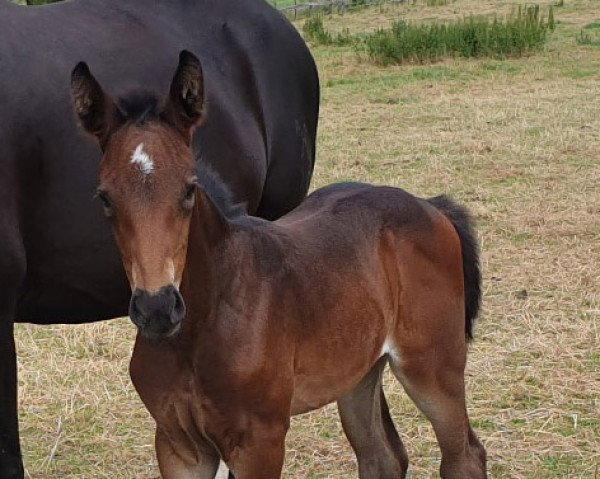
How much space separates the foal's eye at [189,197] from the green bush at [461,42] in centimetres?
1132

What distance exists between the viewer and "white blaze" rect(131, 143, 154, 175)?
2143 mm

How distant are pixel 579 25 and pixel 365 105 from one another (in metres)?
6.00

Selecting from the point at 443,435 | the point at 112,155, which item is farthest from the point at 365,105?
the point at 112,155

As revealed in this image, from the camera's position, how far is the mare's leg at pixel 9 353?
2.82 metres

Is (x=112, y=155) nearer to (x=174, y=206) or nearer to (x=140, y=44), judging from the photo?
(x=174, y=206)

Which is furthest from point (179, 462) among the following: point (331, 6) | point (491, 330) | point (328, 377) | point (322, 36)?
point (331, 6)

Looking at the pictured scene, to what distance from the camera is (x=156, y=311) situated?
2035 millimetres

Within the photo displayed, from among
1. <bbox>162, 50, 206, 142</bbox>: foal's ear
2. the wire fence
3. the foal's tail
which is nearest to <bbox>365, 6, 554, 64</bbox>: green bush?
the wire fence

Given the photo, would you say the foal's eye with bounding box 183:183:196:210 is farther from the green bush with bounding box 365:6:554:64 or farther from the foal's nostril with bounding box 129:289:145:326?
the green bush with bounding box 365:6:554:64

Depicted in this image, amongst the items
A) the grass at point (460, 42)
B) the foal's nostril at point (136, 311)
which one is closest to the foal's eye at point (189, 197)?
the foal's nostril at point (136, 311)

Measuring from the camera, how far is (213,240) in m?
2.47

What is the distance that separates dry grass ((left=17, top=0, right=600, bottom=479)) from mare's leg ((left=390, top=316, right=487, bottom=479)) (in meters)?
0.63

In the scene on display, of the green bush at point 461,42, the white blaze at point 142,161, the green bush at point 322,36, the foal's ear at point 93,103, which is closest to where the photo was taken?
the white blaze at point 142,161

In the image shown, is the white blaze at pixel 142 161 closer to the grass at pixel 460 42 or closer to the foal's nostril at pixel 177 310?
the foal's nostril at pixel 177 310
